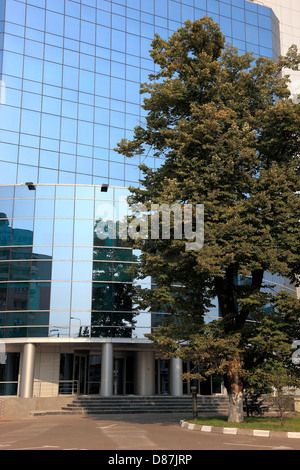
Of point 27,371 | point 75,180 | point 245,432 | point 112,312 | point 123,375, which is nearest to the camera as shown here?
point 245,432

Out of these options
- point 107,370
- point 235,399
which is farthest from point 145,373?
point 235,399

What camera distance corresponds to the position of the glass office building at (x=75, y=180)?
1144 inches

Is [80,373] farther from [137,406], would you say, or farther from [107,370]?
[137,406]

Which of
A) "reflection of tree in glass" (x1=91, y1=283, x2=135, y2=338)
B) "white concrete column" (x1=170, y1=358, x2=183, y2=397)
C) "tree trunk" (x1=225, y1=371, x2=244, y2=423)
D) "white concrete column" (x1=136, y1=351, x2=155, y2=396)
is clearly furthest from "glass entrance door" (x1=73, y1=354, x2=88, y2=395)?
"tree trunk" (x1=225, y1=371, x2=244, y2=423)

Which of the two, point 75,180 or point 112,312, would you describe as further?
point 75,180

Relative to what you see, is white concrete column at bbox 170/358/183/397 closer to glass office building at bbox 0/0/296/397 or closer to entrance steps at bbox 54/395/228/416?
glass office building at bbox 0/0/296/397

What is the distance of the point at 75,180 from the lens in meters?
42.2

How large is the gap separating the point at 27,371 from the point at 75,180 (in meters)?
18.6

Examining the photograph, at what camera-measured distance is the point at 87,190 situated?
30.9 meters

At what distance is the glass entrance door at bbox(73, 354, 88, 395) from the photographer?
31513 millimetres

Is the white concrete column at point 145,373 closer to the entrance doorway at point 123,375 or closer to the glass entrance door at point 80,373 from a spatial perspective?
the entrance doorway at point 123,375

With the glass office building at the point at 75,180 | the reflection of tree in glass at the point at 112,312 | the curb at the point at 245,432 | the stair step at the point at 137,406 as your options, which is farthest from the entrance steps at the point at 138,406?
the curb at the point at 245,432

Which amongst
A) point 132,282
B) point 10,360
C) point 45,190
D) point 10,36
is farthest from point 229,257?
point 10,36

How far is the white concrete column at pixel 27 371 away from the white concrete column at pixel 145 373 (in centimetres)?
694
